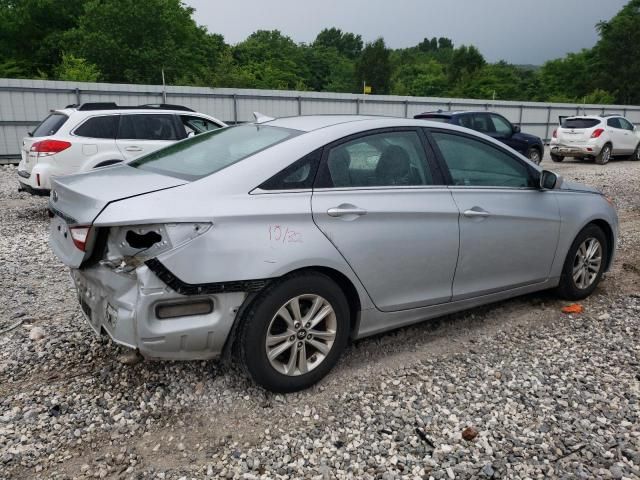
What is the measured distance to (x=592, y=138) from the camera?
56.9 ft

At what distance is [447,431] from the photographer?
2.82 m

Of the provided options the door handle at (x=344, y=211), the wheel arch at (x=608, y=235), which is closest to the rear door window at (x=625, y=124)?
the wheel arch at (x=608, y=235)

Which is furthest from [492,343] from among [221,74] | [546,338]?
[221,74]

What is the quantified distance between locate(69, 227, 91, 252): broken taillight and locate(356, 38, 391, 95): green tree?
68967mm

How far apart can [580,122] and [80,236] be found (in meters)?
18.3

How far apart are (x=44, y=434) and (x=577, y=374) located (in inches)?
122

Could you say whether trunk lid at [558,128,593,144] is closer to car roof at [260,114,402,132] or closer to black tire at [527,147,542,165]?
black tire at [527,147,542,165]

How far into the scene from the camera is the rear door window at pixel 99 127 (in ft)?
26.8

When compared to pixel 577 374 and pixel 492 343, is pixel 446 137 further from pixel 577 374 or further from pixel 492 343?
pixel 577 374

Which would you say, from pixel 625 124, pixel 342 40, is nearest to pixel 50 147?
pixel 625 124

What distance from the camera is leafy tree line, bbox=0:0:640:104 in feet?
121

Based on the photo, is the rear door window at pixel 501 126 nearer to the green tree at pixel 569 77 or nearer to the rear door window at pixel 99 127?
the rear door window at pixel 99 127

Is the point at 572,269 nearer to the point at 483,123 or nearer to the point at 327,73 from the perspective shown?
the point at 483,123

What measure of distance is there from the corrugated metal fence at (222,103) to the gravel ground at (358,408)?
1365 cm
